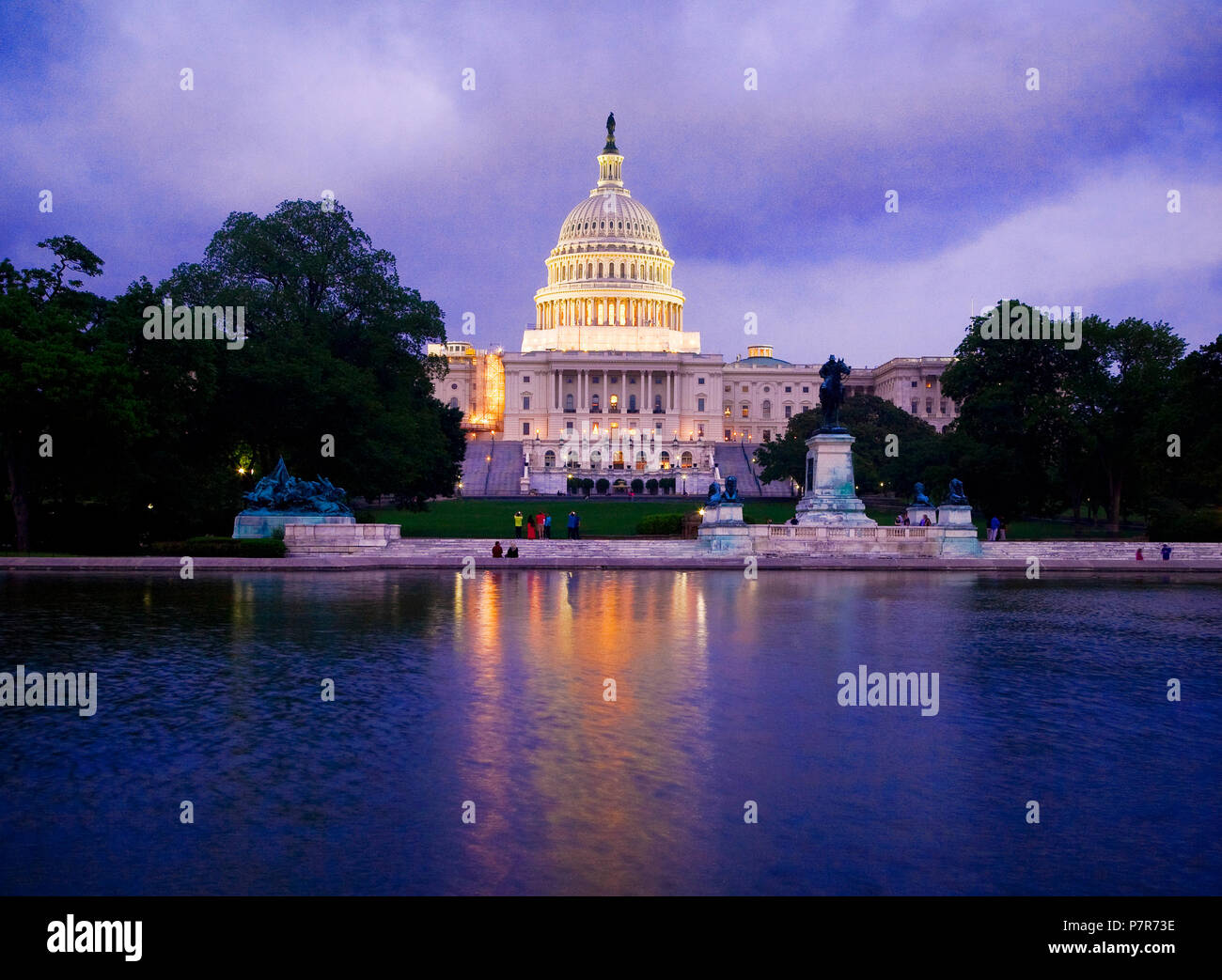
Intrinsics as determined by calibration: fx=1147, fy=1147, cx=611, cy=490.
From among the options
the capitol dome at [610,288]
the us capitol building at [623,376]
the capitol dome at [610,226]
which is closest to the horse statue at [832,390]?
the us capitol building at [623,376]

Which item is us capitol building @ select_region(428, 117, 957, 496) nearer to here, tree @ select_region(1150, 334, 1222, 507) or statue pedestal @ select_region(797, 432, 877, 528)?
tree @ select_region(1150, 334, 1222, 507)

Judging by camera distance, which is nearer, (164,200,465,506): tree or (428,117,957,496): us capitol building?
(164,200,465,506): tree

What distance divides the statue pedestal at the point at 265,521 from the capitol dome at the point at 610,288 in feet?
418

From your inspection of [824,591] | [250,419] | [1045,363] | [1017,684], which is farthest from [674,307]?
[1017,684]

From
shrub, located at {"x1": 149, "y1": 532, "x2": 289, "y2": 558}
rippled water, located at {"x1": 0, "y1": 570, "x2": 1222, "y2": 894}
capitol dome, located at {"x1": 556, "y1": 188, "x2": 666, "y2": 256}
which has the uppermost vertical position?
capitol dome, located at {"x1": 556, "y1": 188, "x2": 666, "y2": 256}

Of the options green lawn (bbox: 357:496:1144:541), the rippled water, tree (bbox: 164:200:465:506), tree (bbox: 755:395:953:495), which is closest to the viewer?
the rippled water

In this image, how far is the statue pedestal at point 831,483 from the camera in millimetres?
44562

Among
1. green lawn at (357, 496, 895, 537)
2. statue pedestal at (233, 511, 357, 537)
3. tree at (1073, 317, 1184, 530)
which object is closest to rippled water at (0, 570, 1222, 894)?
statue pedestal at (233, 511, 357, 537)

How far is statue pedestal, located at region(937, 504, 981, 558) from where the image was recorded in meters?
40.9

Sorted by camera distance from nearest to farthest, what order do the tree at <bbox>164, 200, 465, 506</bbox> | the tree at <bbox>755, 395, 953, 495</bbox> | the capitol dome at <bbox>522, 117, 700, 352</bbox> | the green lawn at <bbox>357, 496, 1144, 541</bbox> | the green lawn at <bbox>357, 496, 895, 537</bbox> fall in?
the tree at <bbox>164, 200, 465, 506</bbox> → the green lawn at <bbox>357, 496, 1144, 541</bbox> → the green lawn at <bbox>357, 496, 895, 537</bbox> → the tree at <bbox>755, 395, 953, 495</bbox> → the capitol dome at <bbox>522, 117, 700, 352</bbox>

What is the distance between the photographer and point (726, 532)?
4125 centimetres

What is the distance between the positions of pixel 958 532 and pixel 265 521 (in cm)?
2480

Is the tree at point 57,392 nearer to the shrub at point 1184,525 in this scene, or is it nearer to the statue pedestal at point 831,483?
the statue pedestal at point 831,483

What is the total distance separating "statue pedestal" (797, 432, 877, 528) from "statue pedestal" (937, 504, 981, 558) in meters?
3.13
